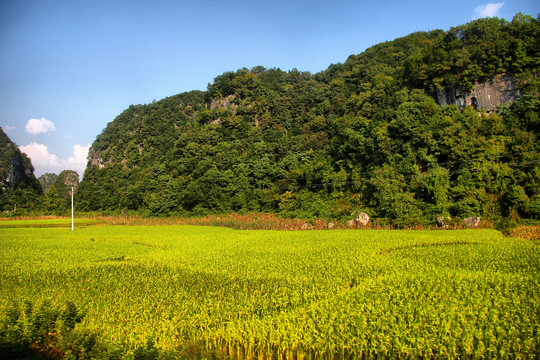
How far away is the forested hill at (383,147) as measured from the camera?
3195 centimetres

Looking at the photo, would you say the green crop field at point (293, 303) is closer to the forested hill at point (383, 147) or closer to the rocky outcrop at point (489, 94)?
the forested hill at point (383, 147)

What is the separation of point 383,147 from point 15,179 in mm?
96542

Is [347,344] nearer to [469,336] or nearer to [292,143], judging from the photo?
[469,336]

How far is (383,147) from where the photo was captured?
127 ft

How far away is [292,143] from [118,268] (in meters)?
49.2

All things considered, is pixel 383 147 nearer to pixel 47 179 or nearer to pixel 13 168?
pixel 13 168

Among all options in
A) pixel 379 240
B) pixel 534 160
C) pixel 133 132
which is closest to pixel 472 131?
pixel 534 160

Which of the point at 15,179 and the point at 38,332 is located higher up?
the point at 15,179

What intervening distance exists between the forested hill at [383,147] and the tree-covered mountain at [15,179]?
41.3ft

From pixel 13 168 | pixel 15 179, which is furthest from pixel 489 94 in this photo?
pixel 13 168

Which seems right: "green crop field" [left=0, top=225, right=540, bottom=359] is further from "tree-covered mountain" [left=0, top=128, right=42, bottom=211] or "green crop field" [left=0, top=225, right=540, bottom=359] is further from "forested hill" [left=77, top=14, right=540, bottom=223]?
"tree-covered mountain" [left=0, top=128, right=42, bottom=211]

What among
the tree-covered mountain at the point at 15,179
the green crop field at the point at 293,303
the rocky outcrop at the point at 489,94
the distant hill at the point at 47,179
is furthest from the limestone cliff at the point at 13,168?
the rocky outcrop at the point at 489,94

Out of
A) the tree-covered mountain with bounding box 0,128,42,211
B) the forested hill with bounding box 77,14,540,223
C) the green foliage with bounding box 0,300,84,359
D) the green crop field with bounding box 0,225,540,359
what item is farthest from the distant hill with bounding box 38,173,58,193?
the green foliage with bounding box 0,300,84,359

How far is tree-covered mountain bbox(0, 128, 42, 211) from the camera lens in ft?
221
